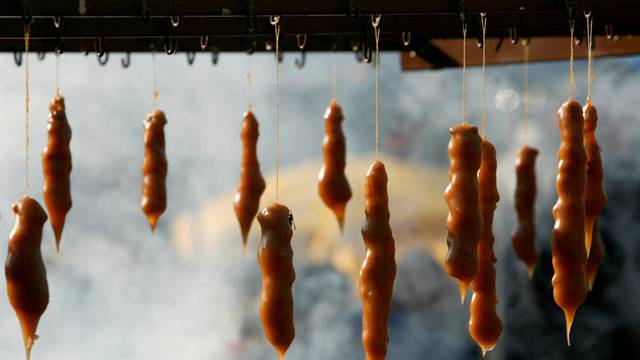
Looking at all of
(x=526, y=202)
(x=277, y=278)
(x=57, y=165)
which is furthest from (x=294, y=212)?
(x=277, y=278)

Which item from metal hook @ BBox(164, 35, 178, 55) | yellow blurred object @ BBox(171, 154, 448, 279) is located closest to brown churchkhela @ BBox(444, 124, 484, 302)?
metal hook @ BBox(164, 35, 178, 55)

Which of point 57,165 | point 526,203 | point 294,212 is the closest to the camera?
point 57,165

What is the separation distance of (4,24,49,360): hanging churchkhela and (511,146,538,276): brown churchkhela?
6.57 feet

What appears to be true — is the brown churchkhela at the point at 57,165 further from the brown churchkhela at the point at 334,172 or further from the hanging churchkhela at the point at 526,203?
the hanging churchkhela at the point at 526,203

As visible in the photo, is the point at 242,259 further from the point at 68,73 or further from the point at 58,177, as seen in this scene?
the point at 58,177

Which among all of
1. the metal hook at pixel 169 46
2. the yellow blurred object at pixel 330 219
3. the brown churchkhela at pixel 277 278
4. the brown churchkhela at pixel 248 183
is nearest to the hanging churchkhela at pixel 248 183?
the brown churchkhela at pixel 248 183

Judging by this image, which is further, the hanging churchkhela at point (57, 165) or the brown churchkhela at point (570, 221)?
the hanging churchkhela at point (57, 165)

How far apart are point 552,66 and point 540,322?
140 centimetres

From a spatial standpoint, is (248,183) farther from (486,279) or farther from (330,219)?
(330,219)

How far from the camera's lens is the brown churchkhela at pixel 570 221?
2.62 meters

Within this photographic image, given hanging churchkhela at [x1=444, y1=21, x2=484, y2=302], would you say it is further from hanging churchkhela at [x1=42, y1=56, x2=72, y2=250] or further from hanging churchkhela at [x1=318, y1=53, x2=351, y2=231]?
hanging churchkhela at [x1=42, y1=56, x2=72, y2=250]

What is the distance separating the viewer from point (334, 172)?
3.33 metres

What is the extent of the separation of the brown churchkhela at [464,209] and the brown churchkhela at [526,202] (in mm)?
1206

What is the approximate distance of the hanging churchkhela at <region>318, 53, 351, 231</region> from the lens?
3.29 m
